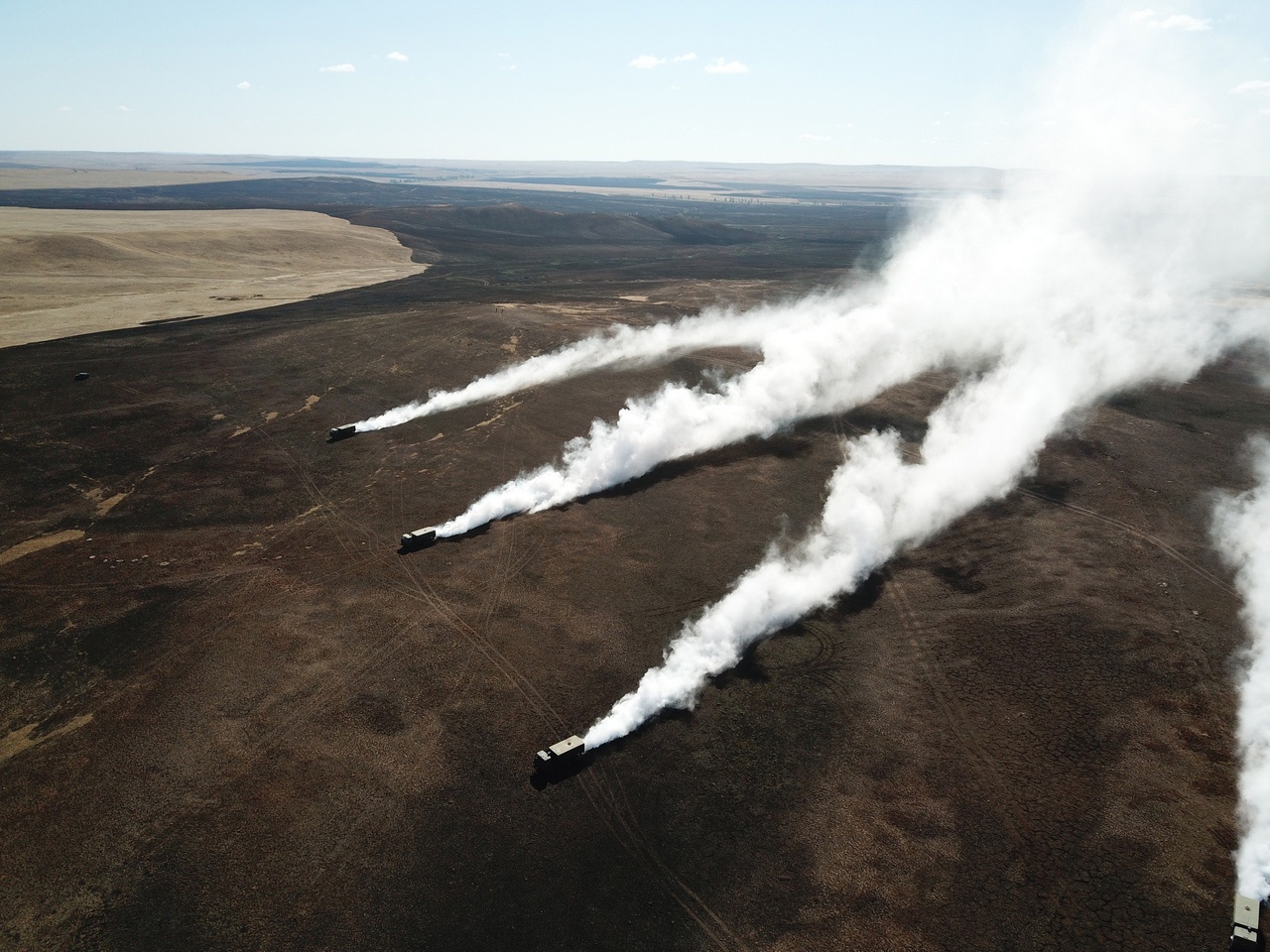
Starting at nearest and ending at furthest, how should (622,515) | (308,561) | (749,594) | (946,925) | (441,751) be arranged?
(946,925), (441,751), (749,594), (308,561), (622,515)

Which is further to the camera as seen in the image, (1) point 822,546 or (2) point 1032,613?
(1) point 822,546

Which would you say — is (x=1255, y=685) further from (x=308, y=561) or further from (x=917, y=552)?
(x=308, y=561)

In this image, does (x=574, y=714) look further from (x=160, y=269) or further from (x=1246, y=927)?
(x=160, y=269)

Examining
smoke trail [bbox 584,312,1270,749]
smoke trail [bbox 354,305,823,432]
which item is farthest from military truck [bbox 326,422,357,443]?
smoke trail [bbox 584,312,1270,749]

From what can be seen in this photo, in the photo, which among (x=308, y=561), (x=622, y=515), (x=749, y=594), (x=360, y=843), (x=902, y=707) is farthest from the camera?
(x=622, y=515)

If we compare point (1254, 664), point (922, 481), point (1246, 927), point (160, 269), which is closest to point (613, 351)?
point (922, 481)

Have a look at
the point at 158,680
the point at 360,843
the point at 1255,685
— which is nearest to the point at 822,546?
the point at 1255,685

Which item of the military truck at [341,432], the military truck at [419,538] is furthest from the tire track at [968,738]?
the military truck at [341,432]
